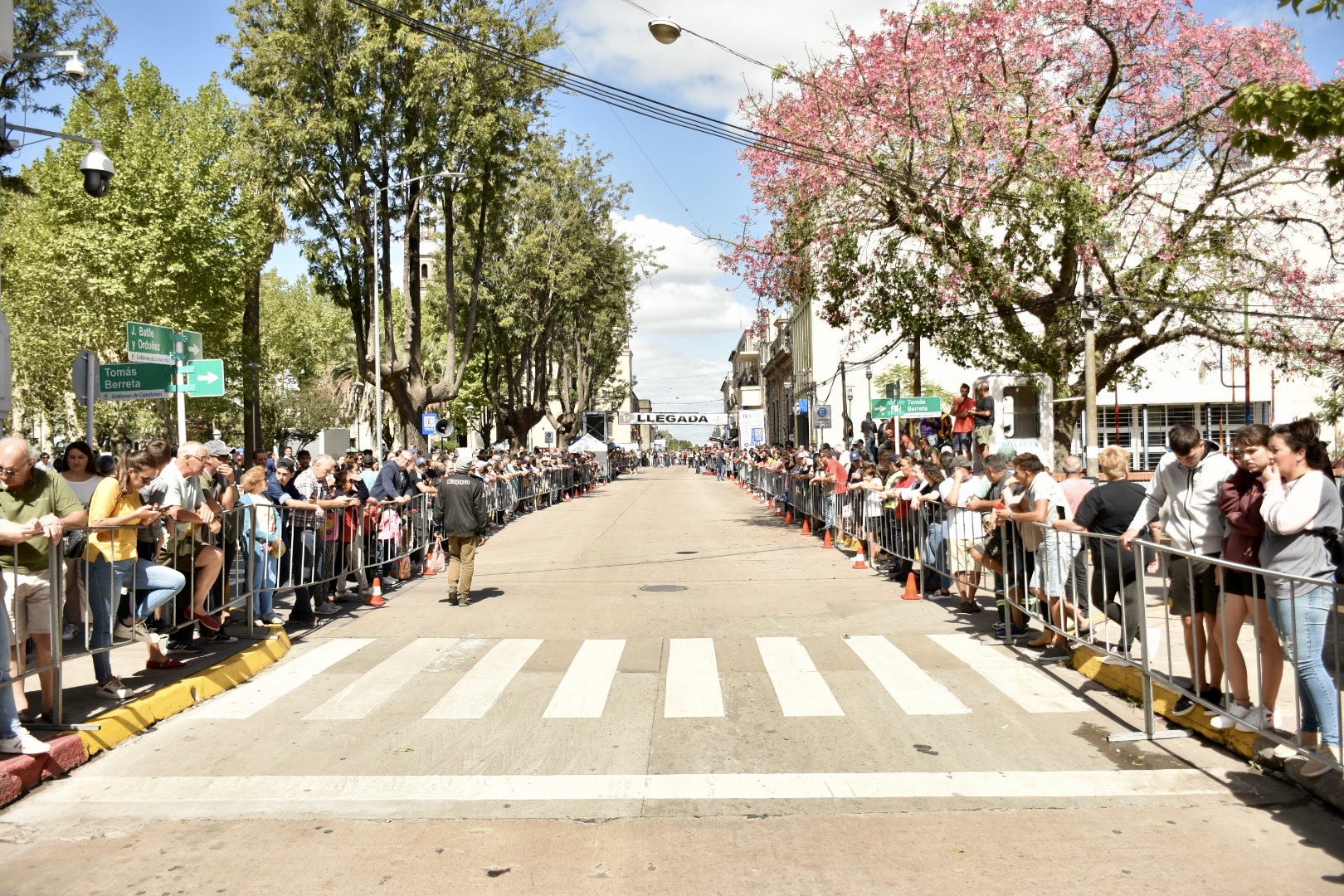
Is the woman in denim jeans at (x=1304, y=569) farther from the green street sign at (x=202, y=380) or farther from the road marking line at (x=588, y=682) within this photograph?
the green street sign at (x=202, y=380)

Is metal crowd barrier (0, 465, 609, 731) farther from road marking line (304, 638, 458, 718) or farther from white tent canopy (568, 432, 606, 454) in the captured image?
white tent canopy (568, 432, 606, 454)

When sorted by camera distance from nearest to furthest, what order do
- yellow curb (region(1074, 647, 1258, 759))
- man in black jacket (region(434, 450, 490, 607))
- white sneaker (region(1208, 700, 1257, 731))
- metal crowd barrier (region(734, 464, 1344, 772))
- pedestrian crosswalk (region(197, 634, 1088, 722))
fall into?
1. metal crowd barrier (region(734, 464, 1344, 772))
2. white sneaker (region(1208, 700, 1257, 731))
3. yellow curb (region(1074, 647, 1258, 759))
4. pedestrian crosswalk (region(197, 634, 1088, 722))
5. man in black jacket (region(434, 450, 490, 607))

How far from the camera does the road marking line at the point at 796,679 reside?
695 cm

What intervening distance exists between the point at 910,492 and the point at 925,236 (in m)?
6.52

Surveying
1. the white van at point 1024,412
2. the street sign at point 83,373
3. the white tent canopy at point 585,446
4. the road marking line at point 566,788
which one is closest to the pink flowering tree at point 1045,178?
the white van at point 1024,412

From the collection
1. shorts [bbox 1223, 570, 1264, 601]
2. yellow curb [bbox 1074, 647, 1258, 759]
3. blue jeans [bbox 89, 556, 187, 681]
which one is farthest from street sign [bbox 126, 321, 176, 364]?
shorts [bbox 1223, 570, 1264, 601]

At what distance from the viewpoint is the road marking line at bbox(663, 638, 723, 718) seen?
Result: 6945 millimetres

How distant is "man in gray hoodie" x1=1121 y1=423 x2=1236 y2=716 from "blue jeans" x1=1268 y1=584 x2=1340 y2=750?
81 cm

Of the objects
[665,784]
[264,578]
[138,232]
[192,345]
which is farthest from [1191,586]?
[138,232]

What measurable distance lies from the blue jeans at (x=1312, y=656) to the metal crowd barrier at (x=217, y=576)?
6676 mm

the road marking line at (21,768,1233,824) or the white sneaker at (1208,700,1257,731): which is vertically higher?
the white sneaker at (1208,700,1257,731)

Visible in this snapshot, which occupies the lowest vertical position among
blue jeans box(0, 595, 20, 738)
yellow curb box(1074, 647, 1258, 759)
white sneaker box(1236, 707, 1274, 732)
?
yellow curb box(1074, 647, 1258, 759)

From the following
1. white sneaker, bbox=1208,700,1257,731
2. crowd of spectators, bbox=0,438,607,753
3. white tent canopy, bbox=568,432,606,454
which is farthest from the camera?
white tent canopy, bbox=568,432,606,454

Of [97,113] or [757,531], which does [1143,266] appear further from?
[97,113]
